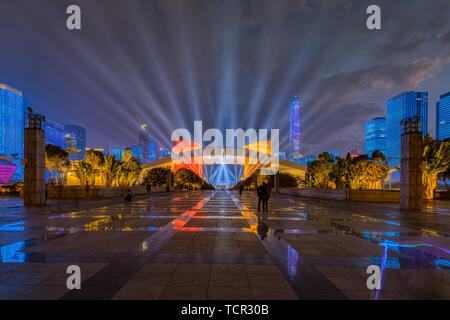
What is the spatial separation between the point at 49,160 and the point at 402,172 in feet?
138

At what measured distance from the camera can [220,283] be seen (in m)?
4.19

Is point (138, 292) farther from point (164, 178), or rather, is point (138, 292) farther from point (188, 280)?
point (164, 178)

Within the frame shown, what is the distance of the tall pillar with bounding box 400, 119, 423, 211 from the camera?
1659cm

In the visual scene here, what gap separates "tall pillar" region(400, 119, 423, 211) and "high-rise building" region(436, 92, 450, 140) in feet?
413

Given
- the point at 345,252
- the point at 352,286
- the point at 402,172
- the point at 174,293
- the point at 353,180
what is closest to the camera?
the point at 174,293

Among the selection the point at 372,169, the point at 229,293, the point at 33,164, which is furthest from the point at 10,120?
the point at 229,293

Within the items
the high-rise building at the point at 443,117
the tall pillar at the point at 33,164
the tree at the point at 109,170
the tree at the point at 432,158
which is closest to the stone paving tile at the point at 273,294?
the tall pillar at the point at 33,164

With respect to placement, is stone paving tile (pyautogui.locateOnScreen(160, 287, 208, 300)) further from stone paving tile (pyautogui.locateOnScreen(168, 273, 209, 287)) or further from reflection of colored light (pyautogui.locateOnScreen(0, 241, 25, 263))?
reflection of colored light (pyautogui.locateOnScreen(0, 241, 25, 263))

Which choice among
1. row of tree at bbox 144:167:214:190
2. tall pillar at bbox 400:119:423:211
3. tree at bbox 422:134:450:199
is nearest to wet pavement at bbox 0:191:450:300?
tall pillar at bbox 400:119:423:211

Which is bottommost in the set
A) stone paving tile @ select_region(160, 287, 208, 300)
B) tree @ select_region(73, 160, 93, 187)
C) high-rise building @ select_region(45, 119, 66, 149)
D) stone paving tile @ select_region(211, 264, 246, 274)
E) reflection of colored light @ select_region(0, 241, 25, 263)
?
reflection of colored light @ select_region(0, 241, 25, 263)

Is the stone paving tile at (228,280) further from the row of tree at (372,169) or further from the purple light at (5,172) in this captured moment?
the purple light at (5,172)

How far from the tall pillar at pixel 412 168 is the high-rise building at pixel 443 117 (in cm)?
12602
